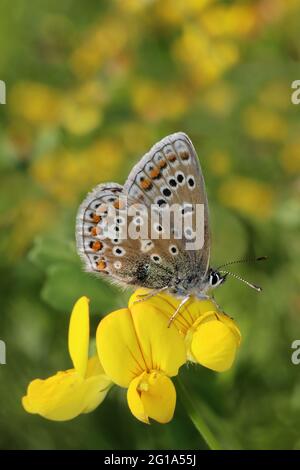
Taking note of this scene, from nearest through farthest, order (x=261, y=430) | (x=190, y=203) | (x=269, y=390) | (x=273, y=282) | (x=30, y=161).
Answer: (x=190, y=203) < (x=261, y=430) < (x=269, y=390) < (x=273, y=282) < (x=30, y=161)

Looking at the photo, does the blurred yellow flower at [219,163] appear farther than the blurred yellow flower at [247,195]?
Yes

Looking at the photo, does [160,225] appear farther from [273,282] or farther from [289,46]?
[289,46]

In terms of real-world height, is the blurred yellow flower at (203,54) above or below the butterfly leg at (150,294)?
above

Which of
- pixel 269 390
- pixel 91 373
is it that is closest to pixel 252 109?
pixel 269 390

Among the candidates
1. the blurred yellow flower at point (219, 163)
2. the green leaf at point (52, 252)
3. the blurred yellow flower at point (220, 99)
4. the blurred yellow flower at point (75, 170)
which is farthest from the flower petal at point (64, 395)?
the blurred yellow flower at point (220, 99)

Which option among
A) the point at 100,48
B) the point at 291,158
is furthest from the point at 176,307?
the point at 100,48

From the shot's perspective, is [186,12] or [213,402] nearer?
[213,402]

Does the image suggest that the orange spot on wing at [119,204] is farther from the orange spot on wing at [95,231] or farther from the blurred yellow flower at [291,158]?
the blurred yellow flower at [291,158]
